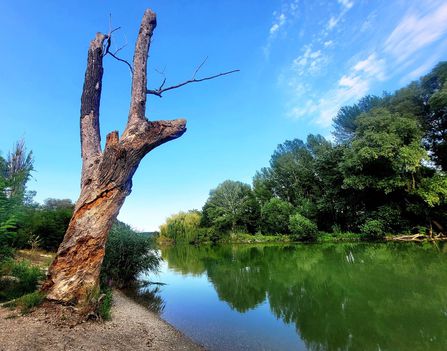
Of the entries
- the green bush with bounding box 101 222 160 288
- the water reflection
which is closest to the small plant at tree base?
the green bush with bounding box 101 222 160 288

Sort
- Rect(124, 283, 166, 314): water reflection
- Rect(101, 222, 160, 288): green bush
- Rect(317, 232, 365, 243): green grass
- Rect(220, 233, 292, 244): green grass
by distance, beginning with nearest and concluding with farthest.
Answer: Rect(124, 283, 166, 314): water reflection < Rect(101, 222, 160, 288): green bush < Rect(317, 232, 365, 243): green grass < Rect(220, 233, 292, 244): green grass

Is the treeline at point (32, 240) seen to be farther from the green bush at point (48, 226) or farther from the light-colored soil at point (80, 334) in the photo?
the light-colored soil at point (80, 334)

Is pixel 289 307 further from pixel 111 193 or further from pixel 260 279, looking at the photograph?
pixel 111 193

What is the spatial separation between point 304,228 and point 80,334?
81.6 ft

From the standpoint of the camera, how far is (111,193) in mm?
5141

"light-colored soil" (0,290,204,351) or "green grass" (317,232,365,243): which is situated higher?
"green grass" (317,232,365,243)

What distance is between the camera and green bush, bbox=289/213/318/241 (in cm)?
2689

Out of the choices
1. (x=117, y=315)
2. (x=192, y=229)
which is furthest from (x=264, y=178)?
(x=117, y=315)

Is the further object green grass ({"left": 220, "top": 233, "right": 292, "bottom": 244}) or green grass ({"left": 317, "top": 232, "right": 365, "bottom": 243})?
green grass ({"left": 220, "top": 233, "right": 292, "bottom": 244})

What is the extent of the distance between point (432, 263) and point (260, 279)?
657 centimetres

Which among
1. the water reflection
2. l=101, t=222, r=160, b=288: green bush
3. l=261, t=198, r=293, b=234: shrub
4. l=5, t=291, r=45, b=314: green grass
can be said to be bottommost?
the water reflection

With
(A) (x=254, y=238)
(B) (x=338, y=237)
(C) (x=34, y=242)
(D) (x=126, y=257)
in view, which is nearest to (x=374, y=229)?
(B) (x=338, y=237)

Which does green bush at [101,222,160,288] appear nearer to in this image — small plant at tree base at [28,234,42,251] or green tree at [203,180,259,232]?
small plant at tree base at [28,234,42,251]

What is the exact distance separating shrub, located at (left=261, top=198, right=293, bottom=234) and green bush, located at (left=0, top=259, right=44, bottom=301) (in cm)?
2726
